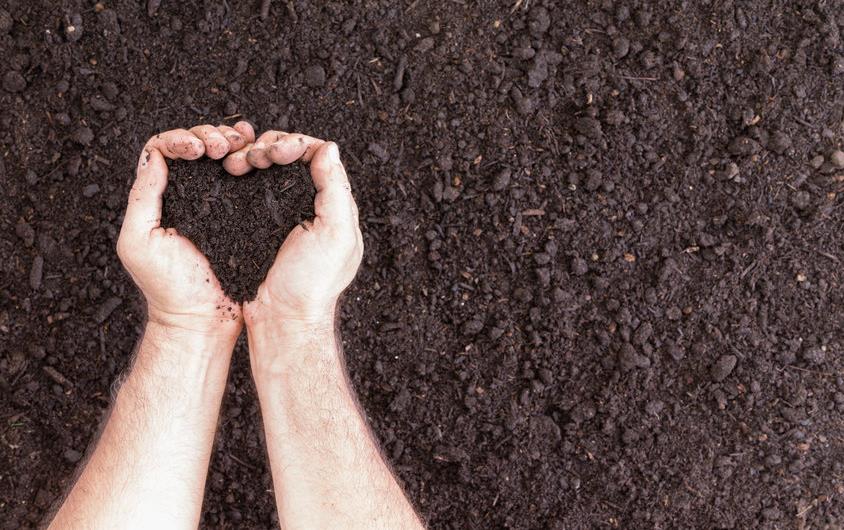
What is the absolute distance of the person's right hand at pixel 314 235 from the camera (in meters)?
1.58

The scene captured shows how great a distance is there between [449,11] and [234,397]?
3.78 ft

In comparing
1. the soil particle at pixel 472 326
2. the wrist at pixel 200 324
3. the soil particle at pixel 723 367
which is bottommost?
the soil particle at pixel 723 367

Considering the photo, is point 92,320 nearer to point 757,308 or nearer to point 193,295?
point 193,295

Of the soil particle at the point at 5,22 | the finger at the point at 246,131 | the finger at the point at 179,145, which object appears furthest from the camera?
the soil particle at the point at 5,22

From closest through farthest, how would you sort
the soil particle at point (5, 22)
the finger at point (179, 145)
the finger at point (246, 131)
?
the finger at point (179, 145), the finger at point (246, 131), the soil particle at point (5, 22)

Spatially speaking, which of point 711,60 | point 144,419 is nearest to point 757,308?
point 711,60

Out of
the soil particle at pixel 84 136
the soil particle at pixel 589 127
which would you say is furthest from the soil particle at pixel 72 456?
the soil particle at pixel 589 127

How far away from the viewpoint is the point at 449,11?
1.99m

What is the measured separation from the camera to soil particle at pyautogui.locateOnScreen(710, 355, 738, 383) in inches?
77.4

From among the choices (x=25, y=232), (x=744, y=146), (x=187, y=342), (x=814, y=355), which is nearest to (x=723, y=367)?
(x=814, y=355)

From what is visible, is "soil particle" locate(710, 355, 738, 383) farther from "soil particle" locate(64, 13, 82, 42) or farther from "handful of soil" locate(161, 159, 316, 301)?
"soil particle" locate(64, 13, 82, 42)

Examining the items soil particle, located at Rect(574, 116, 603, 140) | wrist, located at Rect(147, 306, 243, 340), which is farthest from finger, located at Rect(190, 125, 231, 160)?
soil particle, located at Rect(574, 116, 603, 140)

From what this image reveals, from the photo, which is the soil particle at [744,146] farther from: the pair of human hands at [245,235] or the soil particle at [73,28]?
the soil particle at [73,28]

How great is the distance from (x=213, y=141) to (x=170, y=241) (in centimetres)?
23
